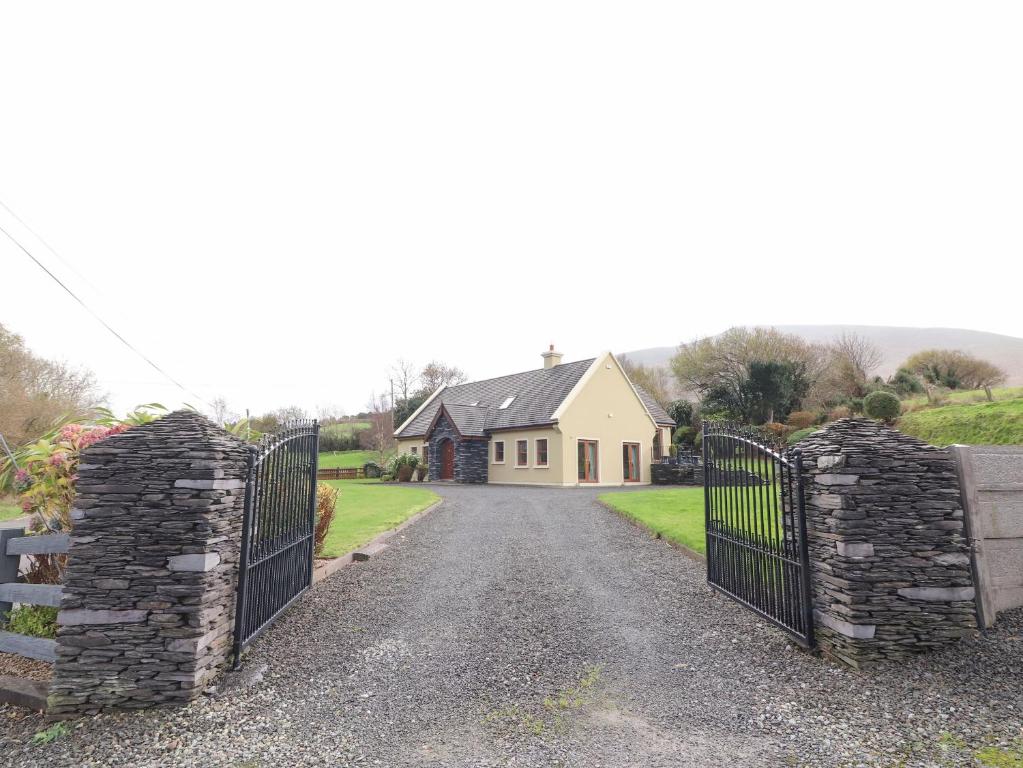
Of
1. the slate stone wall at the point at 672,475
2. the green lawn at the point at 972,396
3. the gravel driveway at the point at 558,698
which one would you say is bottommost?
the gravel driveway at the point at 558,698

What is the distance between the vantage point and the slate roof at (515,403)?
84.1 ft

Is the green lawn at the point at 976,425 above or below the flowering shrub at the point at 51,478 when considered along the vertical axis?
above

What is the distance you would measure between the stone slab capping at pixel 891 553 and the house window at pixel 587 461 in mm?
19744

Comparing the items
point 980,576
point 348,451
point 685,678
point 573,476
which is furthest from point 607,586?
point 348,451

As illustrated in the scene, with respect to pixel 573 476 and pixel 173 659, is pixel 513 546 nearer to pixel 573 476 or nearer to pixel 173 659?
pixel 173 659

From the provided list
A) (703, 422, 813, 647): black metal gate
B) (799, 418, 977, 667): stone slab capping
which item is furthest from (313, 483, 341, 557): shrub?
(799, 418, 977, 667): stone slab capping

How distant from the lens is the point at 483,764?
344cm

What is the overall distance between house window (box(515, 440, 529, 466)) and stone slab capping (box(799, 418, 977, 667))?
20.8m

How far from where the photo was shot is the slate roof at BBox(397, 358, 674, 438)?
84.1ft

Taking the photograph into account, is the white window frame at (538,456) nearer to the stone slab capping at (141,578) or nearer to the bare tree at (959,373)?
the bare tree at (959,373)

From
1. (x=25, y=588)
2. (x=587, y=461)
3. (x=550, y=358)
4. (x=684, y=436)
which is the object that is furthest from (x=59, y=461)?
(x=684, y=436)

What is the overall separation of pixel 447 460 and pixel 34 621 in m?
23.5

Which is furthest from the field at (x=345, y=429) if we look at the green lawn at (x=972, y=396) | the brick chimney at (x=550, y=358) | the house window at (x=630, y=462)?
the green lawn at (x=972, y=396)

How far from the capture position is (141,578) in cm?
429
